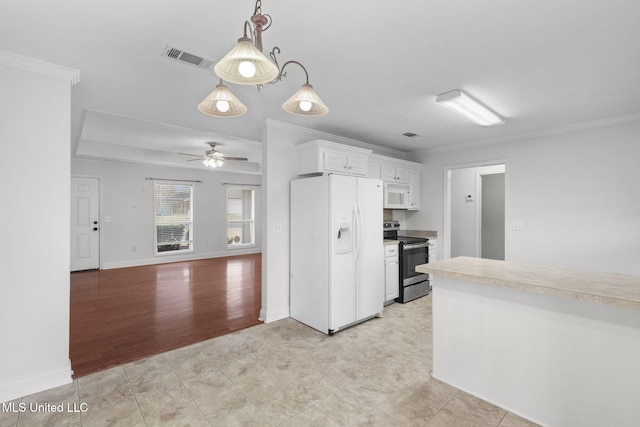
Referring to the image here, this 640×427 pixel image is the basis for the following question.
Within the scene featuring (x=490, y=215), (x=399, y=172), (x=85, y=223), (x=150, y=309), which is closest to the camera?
(x=150, y=309)

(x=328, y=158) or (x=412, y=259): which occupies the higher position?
(x=328, y=158)

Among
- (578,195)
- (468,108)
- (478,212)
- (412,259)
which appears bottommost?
(412,259)

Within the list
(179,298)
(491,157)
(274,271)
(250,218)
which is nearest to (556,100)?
(491,157)

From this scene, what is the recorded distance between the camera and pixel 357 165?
3936 mm

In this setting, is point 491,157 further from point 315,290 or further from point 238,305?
point 238,305

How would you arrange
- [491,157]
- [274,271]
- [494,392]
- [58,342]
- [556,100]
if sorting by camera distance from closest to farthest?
[494,392], [58,342], [556,100], [274,271], [491,157]

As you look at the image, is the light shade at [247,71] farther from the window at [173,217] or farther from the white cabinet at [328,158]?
the window at [173,217]

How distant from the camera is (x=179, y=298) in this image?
4523mm

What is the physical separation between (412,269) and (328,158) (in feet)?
7.10

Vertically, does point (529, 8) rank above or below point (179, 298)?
above

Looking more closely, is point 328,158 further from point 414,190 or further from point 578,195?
point 578,195

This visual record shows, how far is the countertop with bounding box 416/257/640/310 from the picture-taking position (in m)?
1.57

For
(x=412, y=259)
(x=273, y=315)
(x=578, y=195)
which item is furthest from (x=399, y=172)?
(x=273, y=315)

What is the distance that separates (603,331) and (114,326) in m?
4.43
